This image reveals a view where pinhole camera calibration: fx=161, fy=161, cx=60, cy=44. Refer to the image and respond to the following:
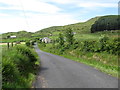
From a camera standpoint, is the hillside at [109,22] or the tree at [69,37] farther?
the tree at [69,37]

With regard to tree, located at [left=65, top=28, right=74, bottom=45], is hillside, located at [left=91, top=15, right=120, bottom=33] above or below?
above

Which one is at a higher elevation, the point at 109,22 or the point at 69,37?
the point at 109,22

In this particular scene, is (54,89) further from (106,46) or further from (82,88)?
(106,46)

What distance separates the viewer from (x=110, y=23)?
39.6 m

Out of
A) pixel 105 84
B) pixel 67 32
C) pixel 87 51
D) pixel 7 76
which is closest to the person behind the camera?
pixel 7 76

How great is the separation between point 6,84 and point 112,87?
534 centimetres

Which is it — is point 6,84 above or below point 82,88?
above

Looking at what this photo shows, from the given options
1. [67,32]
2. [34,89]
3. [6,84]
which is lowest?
[34,89]

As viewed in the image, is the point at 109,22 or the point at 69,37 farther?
the point at 69,37

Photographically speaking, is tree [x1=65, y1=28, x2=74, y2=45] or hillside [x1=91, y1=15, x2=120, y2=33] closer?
hillside [x1=91, y1=15, x2=120, y2=33]

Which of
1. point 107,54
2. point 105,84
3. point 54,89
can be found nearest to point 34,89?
point 54,89

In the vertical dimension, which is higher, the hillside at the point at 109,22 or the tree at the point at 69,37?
the hillside at the point at 109,22

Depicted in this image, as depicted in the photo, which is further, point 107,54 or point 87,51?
point 87,51

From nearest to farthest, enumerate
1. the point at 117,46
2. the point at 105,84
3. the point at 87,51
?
the point at 105,84, the point at 117,46, the point at 87,51
